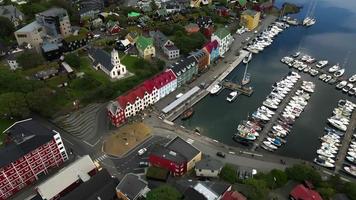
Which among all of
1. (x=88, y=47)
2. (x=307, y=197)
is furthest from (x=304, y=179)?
(x=88, y=47)

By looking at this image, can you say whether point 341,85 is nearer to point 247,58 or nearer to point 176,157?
point 247,58

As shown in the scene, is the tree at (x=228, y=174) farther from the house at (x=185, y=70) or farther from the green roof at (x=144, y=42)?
the green roof at (x=144, y=42)

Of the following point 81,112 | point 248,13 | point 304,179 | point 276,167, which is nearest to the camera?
point 304,179

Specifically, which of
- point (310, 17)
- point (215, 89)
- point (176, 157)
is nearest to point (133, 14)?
point (215, 89)

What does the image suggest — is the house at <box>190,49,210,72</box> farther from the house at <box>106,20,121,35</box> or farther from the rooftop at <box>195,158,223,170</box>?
the rooftop at <box>195,158,223,170</box>

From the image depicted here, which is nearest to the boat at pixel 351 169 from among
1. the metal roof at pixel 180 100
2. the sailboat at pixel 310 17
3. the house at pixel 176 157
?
the house at pixel 176 157

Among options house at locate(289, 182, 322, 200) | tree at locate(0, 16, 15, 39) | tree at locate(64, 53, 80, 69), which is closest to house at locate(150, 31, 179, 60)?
tree at locate(64, 53, 80, 69)

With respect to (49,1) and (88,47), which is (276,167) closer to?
(88,47)
